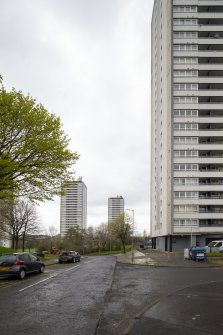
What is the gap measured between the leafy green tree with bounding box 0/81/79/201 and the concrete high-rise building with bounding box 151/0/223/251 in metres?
31.9

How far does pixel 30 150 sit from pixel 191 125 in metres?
38.0

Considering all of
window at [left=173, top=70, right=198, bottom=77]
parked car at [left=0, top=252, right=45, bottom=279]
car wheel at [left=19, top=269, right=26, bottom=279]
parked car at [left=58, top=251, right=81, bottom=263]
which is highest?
window at [left=173, top=70, right=198, bottom=77]

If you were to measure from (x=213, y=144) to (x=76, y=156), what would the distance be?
35.4m

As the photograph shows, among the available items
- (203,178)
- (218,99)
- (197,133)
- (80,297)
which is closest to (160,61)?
(218,99)

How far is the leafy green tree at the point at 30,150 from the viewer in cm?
2247

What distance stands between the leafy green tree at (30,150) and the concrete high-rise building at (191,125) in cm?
3187

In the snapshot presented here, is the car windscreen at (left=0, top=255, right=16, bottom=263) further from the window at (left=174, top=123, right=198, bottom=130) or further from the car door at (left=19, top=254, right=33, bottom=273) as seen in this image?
the window at (left=174, top=123, right=198, bottom=130)

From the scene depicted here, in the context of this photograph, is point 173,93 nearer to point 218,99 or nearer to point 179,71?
point 179,71

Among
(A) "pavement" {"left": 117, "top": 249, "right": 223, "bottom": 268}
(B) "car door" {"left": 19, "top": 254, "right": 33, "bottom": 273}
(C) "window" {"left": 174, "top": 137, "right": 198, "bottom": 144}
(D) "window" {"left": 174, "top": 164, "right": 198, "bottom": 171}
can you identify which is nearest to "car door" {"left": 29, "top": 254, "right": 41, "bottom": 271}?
(B) "car door" {"left": 19, "top": 254, "right": 33, "bottom": 273}

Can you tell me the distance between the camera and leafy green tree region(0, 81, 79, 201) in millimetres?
22469

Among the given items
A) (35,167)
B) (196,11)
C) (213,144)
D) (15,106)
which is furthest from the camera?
(196,11)

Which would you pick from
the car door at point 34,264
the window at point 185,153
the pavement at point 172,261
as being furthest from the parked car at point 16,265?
the window at point 185,153

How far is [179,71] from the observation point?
57.5 m

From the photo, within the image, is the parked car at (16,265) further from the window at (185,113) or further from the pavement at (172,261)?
the window at (185,113)
